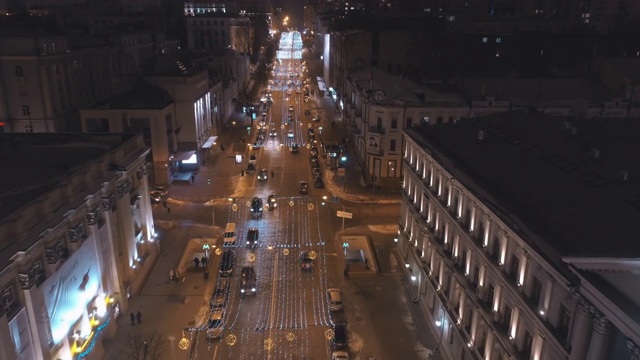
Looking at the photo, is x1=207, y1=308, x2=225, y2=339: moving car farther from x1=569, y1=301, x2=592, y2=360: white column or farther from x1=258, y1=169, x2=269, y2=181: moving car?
x1=258, y1=169, x2=269, y2=181: moving car

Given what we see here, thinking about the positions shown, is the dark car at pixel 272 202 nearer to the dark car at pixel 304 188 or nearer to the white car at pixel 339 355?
the dark car at pixel 304 188

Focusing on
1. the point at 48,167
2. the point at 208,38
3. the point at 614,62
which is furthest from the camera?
the point at 208,38

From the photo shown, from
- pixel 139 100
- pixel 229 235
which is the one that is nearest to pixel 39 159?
pixel 229 235

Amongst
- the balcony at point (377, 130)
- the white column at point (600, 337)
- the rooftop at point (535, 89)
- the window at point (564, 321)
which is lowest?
the balcony at point (377, 130)

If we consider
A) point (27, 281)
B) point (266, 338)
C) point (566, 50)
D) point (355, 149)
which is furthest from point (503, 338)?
point (566, 50)

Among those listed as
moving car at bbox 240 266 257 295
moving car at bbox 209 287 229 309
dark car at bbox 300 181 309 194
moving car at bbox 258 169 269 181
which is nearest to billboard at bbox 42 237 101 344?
moving car at bbox 209 287 229 309

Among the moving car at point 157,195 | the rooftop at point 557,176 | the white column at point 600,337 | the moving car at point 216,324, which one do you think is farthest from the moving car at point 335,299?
the moving car at point 157,195

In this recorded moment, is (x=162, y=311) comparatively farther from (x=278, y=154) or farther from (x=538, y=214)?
(x=278, y=154)
